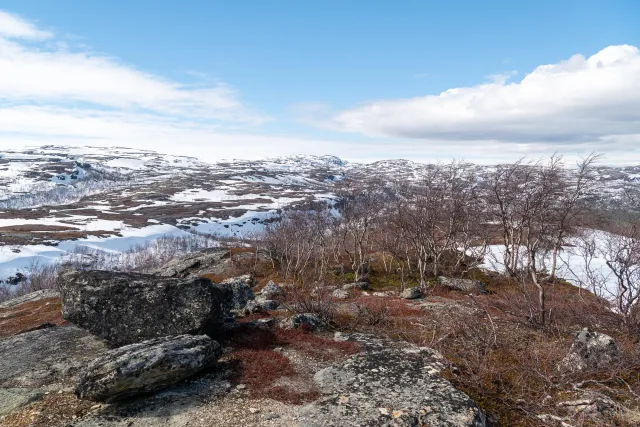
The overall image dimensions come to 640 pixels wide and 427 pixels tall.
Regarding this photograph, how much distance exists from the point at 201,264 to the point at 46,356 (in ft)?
130

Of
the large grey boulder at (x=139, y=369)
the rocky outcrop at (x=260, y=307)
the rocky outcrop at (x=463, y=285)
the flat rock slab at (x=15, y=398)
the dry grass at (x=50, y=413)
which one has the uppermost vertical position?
the large grey boulder at (x=139, y=369)

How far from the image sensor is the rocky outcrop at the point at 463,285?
33.1 meters

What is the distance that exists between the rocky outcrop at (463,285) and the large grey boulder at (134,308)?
25.1m

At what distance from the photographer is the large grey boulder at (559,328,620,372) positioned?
1171cm

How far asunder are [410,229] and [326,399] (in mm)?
29219

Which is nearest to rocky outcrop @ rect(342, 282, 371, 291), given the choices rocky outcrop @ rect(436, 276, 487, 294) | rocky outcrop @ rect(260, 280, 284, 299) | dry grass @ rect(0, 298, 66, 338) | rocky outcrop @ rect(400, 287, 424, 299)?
rocky outcrop @ rect(400, 287, 424, 299)

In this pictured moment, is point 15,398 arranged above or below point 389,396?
below

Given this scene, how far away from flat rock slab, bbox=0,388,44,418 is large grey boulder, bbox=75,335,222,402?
207cm

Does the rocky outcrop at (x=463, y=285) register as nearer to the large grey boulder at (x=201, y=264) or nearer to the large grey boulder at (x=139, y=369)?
the large grey boulder at (x=139, y=369)

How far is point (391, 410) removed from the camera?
9836 mm

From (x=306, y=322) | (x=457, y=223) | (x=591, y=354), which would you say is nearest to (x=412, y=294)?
(x=306, y=322)

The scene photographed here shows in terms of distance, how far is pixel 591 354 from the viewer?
1191 centimetres

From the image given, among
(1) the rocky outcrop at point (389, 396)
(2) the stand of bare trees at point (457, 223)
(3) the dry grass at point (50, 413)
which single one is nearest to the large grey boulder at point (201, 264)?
(2) the stand of bare trees at point (457, 223)

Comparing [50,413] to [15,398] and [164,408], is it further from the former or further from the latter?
[164,408]
